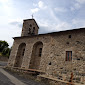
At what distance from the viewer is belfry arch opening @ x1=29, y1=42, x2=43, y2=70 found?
11.4 metres

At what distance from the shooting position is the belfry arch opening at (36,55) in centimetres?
1137

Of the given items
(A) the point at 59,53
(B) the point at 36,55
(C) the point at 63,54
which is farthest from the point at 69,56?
(B) the point at 36,55

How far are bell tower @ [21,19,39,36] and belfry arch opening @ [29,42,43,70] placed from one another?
15.5 ft

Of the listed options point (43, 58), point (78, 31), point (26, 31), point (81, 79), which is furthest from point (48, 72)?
point (26, 31)

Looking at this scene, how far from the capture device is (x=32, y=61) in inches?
452

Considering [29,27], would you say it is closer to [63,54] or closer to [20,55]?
[20,55]

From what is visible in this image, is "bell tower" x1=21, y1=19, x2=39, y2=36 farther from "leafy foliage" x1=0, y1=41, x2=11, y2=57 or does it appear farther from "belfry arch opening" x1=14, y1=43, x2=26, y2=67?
"leafy foliage" x1=0, y1=41, x2=11, y2=57

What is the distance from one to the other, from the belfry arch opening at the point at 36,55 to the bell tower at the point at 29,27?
4719mm

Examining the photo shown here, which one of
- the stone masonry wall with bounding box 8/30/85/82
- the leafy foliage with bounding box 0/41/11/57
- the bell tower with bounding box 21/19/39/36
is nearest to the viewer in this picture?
the stone masonry wall with bounding box 8/30/85/82

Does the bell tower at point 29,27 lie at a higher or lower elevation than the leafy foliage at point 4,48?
higher

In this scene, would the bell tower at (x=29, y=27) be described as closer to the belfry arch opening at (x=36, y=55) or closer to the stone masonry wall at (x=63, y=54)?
the belfry arch opening at (x=36, y=55)

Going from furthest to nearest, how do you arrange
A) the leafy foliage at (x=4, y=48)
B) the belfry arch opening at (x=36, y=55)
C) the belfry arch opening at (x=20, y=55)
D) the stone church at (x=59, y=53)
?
the leafy foliage at (x=4, y=48), the belfry arch opening at (x=20, y=55), the belfry arch opening at (x=36, y=55), the stone church at (x=59, y=53)

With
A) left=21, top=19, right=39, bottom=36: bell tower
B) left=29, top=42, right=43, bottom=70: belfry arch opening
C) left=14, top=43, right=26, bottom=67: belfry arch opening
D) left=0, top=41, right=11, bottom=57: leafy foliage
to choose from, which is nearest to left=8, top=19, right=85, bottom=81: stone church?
left=29, top=42, right=43, bottom=70: belfry arch opening


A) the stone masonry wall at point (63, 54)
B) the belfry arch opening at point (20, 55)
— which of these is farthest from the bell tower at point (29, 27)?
the stone masonry wall at point (63, 54)
